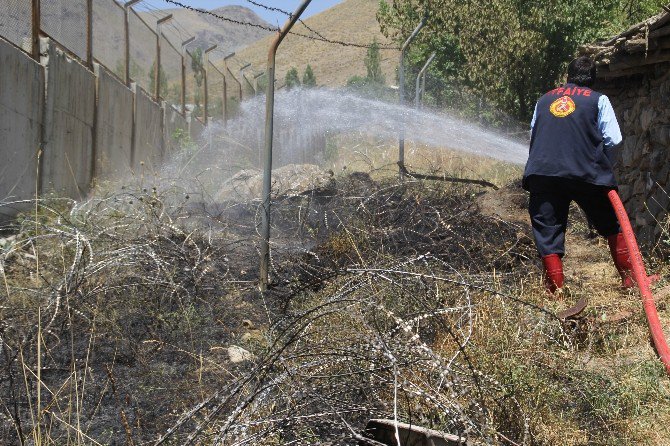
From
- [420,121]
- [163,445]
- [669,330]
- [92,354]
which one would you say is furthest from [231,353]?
[420,121]

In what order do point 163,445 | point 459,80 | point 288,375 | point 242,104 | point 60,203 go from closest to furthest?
point 288,375 < point 163,445 < point 60,203 < point 459,80 < point 242,104

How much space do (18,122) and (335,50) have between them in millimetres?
74912

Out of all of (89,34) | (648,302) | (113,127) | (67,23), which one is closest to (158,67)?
(113,127)

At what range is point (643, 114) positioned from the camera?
7820 mm

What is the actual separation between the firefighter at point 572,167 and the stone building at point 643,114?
1.03 meters

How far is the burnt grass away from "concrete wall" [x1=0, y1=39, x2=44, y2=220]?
486mm

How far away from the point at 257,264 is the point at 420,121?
33.6 ft

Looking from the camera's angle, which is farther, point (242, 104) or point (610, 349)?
point (242, 104)

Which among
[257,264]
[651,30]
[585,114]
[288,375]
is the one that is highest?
[651,30]

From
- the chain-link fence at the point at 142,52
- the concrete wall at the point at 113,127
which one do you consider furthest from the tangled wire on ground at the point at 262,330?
the chain-link fence at the point at 142,52

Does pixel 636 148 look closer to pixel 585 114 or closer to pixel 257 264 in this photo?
pixel 585 114

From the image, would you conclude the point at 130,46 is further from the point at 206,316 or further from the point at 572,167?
the point at 572,167

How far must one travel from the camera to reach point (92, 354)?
511 cm

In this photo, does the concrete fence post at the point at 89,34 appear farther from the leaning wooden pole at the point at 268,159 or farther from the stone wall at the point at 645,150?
the stone wall at the point at 645,150
